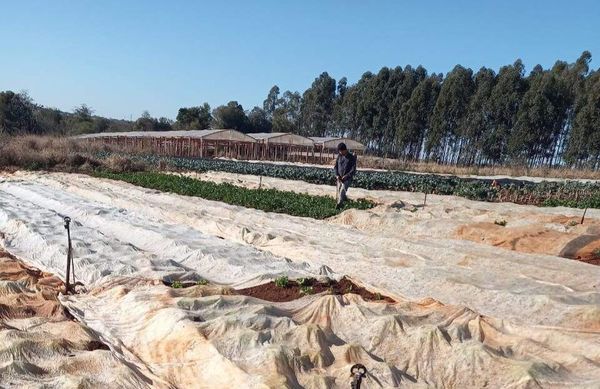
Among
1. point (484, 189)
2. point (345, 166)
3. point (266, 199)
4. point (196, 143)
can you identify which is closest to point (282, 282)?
point (345, 166)

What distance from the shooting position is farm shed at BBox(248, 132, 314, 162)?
5022cm

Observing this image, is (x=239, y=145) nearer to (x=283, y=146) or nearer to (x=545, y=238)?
(x=283, y=146)

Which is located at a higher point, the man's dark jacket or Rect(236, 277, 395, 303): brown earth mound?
the man's dark jacket

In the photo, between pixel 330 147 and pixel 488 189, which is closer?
pixel 488 189

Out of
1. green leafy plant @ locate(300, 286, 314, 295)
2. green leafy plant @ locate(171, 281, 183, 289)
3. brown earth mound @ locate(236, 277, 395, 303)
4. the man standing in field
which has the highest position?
the man standing in field

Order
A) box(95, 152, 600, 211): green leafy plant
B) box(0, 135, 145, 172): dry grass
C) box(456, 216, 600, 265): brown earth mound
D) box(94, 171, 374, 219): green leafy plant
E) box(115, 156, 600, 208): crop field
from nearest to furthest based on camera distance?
1. box(456, 216, 600, 265): brown earth mound
2. box(94, 171, 374, 219): green leafy plant
3. box(95, 152, 600, 211): green leafy plant
4. box(115, 156, 600, 208): crop field
5. box(0, 135, 145, 172): dry grass

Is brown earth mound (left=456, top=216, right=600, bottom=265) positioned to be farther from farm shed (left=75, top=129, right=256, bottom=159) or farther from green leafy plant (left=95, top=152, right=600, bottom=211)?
farm shed (left=75, top=129, right=256, bottom=159)

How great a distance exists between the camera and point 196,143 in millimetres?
49812

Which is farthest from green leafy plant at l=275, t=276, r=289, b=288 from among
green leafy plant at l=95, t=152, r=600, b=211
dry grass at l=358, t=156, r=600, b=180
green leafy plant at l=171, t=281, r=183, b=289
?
dry grass at l=358, t=156, r=600, b=180

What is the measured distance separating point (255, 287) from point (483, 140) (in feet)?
150

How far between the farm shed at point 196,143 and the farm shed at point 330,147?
22.8 feet

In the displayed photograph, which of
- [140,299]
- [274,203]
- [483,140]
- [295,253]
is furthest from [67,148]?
[483,140]

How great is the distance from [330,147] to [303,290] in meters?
47.1

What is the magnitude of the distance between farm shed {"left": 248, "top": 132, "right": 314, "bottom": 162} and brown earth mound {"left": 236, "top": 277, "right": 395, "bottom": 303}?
42421mm
